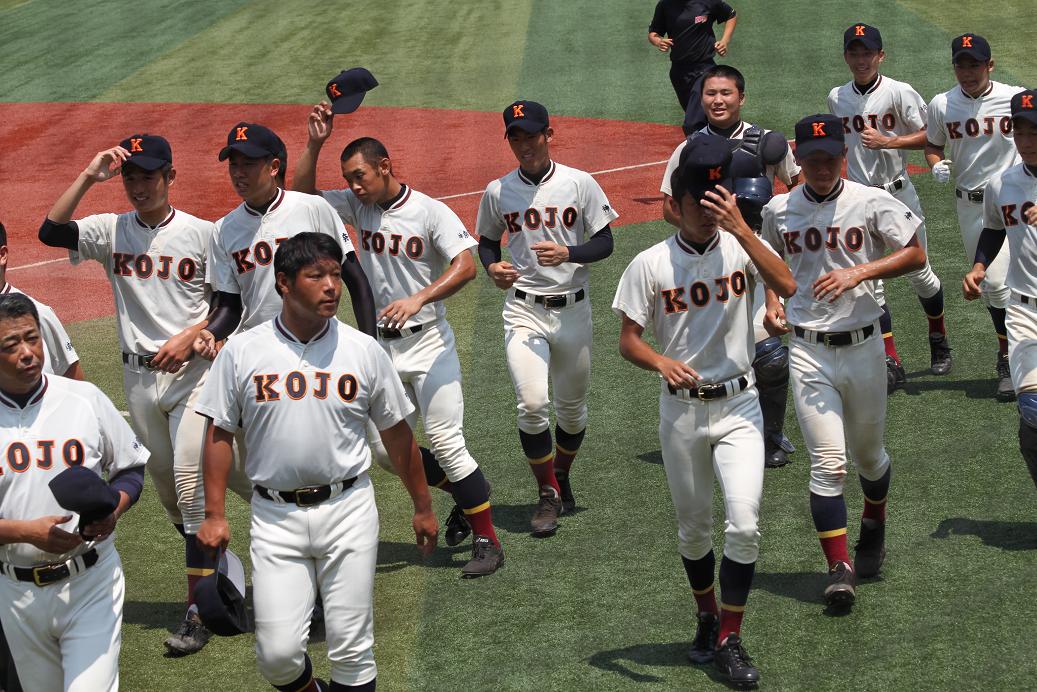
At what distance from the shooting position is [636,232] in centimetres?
1365

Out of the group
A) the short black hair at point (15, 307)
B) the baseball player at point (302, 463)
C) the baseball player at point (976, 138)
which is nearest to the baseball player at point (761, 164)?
the baseball player at point (976, 138)

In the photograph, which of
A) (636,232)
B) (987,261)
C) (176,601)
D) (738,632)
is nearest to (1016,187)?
(987,261)

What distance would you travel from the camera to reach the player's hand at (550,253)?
7.31 meters

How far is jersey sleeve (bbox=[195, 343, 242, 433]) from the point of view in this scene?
5.14 m

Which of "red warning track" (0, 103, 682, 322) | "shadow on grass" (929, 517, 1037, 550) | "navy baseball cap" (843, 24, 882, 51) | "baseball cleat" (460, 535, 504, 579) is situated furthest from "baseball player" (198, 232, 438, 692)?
"red warning track" (0, 103, 682, 322)

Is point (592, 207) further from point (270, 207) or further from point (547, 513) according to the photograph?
point (270, 207)

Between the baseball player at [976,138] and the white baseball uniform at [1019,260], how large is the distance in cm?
191

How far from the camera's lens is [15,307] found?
4.95 meters

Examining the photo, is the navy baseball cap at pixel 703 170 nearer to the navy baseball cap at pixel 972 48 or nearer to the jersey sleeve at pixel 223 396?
the jersey sleeve at pixel 223 396

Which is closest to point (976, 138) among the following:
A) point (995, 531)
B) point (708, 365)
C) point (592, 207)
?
point (592, 207)

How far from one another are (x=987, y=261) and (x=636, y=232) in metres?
6.56

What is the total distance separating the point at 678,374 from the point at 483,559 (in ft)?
6.69

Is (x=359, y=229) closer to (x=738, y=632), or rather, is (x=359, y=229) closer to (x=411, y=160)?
(x=738, y=632)

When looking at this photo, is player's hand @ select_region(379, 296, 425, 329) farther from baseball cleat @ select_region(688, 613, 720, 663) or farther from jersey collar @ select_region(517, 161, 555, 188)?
baseball cleat @ select_region(688, 613, 720, 663)
